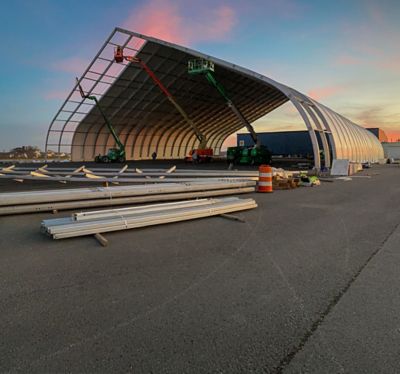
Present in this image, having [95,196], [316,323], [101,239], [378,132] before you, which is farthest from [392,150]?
[316,323]

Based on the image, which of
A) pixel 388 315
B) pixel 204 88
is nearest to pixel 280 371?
pixel 388 315

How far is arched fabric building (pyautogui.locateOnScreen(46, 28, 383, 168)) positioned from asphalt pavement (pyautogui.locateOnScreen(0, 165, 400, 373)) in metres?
19.3

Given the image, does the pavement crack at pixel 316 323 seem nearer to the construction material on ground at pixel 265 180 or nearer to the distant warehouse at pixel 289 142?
the construction material on ground at pixel 265 180

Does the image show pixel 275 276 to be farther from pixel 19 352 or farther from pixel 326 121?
pixel 326 121

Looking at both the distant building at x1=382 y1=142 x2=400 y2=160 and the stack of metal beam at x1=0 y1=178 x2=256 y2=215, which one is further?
the distant building at x1=382 y1=142 x2=400 y2=160

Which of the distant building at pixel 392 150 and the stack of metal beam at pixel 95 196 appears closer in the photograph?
the stack of metal beam at pixel 95 196

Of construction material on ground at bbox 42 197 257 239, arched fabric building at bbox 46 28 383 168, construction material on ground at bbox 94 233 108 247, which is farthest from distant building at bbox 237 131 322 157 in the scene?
construction material on ground at bbox 94 233 108 247

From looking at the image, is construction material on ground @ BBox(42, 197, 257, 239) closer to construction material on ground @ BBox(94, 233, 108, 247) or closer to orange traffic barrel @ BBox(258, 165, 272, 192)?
construction material on ground @ BBox(94, 233, 108, 247)

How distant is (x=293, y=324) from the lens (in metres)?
2.86

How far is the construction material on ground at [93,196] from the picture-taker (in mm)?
7852

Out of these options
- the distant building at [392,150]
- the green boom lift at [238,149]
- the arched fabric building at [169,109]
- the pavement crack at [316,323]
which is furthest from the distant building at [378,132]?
the pavement crack at [316,323]

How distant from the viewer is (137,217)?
21.2ft

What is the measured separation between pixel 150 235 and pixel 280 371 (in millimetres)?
4102

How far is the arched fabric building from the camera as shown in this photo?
88.2 ft
